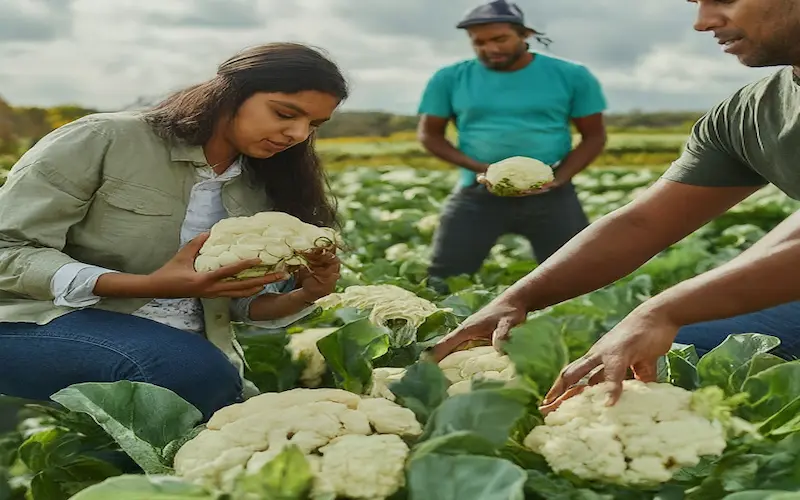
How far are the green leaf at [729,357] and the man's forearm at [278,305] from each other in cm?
106

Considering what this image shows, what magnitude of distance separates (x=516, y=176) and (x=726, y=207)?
1939 mm

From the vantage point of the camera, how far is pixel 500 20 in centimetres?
457

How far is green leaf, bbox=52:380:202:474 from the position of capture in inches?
71.8

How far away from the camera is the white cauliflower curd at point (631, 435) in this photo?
1557mm

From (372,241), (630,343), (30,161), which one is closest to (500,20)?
(372,241)

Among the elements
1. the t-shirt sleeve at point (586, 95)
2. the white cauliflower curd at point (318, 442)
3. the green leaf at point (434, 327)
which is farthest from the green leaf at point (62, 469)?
the t-shirt sleeve at point (586, 95)

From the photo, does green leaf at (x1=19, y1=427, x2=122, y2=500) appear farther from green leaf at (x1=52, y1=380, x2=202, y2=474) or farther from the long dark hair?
the long dark hair

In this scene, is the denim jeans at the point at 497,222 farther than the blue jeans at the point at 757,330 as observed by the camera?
Yes

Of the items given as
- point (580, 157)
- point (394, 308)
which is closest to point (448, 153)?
point (580, 157)

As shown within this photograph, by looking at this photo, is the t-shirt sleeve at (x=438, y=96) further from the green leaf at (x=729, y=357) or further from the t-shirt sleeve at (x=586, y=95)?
the green leaf at (x=729, y=357)

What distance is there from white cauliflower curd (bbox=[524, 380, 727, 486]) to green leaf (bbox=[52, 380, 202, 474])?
669mm

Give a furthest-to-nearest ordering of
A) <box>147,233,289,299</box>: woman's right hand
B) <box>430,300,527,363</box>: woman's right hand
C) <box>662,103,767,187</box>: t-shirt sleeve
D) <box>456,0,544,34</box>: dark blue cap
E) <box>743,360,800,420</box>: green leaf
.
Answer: <box>456,0,544,34</box>: dark blue cap, <box>662,103,767,187</box>: t-shirt sleeve, <box>147,233,289,299</box>: woman's right hand, <box>430,300,527,363</box>: woman's right hand, <box>743,360,800,420</box>: green leaf

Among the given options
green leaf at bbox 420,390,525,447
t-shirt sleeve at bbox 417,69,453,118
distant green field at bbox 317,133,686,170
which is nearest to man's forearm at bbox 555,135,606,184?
t-shirt sleeve at bbox 417,69,453,118

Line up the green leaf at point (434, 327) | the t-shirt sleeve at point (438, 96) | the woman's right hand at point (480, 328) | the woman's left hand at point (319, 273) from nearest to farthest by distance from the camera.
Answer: the woman's right hand at point (480, 328)
the woman's left hand at point (319, 273)
the green leaf at point (434, 327)
the t-shirt sleeve at point (438, 96)
